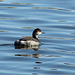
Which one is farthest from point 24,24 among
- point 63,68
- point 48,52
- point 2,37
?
point 63,68

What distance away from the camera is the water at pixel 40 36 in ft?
49.4

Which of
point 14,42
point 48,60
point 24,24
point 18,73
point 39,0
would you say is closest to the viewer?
point 18,73

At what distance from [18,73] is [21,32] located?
24.6 feet

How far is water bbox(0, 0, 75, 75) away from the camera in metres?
15.1

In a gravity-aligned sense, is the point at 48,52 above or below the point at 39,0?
below

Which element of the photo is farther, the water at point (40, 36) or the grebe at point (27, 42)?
the grebe at point (27, 42)

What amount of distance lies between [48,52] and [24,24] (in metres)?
6.40

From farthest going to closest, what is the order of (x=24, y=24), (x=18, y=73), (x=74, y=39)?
(x=24, y=24) → (x=74, y=39) → (x=18, y=73)

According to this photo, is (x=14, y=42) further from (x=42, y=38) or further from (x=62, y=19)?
(x=62, y=19)

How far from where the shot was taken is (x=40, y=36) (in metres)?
21.2

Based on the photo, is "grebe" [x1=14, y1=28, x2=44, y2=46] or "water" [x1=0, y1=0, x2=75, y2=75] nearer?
"water" [x1=0, y1=0, x2=75, y2=75]

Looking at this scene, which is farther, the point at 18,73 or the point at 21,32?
the point at 21,32

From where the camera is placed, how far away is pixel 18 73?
46.6ft

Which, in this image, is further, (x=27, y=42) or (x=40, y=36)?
(x=40, y=36)
